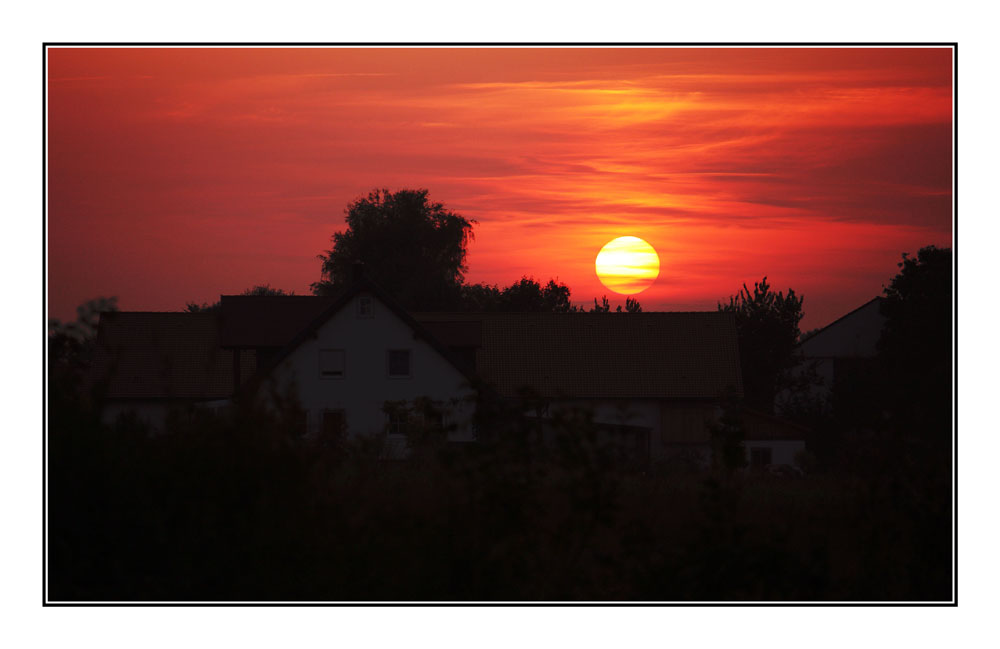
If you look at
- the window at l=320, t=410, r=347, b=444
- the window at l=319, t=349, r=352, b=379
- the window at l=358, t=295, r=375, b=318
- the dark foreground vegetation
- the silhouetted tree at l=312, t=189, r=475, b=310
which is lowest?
the window at l=319, t=349, r=352, b=379

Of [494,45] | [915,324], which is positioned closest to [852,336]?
[915,324]

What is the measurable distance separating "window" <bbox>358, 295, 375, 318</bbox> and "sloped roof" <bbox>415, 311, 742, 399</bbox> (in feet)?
17.8

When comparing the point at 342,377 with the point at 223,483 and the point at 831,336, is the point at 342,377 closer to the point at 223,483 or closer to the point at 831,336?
the point at 831,336

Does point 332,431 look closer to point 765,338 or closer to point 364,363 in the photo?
point 364,363

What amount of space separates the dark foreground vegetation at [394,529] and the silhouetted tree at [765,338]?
192 ft

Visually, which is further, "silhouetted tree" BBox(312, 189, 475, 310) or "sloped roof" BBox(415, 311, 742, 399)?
"silhouetted tree" BBox(312, 189, 475, 310)

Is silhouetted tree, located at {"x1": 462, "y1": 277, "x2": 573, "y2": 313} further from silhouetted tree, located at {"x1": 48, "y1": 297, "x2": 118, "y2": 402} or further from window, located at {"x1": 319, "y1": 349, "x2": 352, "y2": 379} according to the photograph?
silhouetted tree, located at {"x1": 48, "y1": 297, "x2": 118, "y2": 402}

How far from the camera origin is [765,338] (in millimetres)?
68500

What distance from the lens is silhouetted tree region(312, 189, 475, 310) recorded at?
241ft

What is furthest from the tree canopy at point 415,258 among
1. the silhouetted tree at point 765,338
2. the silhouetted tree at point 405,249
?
the silhouetted tree at point 765,338

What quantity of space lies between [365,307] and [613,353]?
13885 mm

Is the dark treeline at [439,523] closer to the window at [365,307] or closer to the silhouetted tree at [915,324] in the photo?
the silhouetted tree at [915,324]

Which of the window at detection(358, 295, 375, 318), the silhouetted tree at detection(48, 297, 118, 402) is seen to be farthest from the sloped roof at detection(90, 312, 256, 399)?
the silhouetted tree at detection(48, 297, 118, 402)

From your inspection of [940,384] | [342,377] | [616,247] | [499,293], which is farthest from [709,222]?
[499,293]
